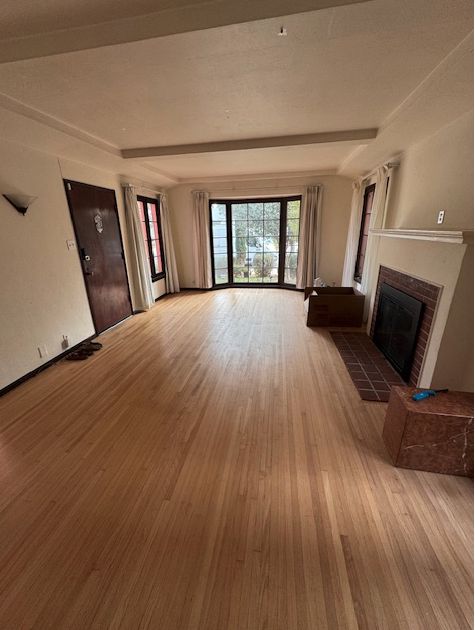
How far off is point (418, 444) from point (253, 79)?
2.66 meters

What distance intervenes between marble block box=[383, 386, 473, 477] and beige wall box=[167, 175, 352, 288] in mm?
4317

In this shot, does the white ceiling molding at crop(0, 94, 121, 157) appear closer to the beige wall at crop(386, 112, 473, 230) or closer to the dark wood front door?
the dark wood front door

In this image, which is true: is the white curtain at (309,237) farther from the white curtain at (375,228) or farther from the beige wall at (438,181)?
the beige wall at (438,181)

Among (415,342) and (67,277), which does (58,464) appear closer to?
(67,277)

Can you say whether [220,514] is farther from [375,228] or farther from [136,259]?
[136,259]

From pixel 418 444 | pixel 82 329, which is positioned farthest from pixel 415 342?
pixel 82 329

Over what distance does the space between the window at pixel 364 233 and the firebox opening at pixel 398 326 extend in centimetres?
152

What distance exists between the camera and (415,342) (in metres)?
2.40

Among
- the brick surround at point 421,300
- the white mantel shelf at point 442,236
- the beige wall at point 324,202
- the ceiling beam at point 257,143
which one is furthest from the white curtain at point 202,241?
the brick surround at point 421,300

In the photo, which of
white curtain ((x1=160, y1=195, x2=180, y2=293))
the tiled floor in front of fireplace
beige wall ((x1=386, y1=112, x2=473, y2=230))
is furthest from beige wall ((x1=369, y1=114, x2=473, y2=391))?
white curtain ((x1=160, y1=195, x2=180, y2=293))

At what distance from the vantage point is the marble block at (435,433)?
148 cm

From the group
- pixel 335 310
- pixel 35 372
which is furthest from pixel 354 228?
pixel 35 372

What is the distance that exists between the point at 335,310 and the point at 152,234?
407 centimetres

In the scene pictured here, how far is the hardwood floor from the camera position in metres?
1.06
